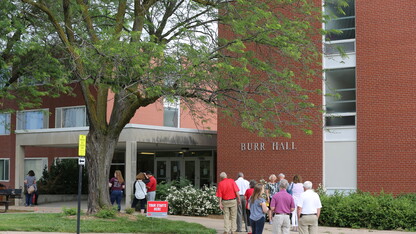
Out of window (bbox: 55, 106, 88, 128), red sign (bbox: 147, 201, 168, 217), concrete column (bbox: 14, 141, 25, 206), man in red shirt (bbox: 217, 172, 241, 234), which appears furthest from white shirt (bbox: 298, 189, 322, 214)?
window (bbox: 55, 106, 88, 128)

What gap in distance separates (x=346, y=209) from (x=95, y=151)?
26.6 feet

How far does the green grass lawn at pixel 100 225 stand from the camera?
16.7m

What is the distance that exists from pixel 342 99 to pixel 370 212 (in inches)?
223

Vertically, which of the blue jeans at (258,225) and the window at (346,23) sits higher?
the window at (346,23)

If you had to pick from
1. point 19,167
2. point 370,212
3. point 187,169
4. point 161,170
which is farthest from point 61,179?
point 370,212

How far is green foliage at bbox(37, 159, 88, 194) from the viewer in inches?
1318

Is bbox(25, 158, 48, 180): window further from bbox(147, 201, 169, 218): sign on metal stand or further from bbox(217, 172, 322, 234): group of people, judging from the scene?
bbox(217, 172, 322, 234): group of people

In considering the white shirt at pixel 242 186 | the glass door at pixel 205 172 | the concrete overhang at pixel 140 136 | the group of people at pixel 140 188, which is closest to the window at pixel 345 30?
the concrete overhang at pixel 140 136

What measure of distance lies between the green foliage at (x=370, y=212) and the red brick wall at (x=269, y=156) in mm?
3653

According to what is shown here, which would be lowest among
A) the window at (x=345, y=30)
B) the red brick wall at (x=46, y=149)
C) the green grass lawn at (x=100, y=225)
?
the green grass lawn at (x=100, y=225)

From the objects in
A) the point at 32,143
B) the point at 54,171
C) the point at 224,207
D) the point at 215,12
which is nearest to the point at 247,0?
the point at 215,12

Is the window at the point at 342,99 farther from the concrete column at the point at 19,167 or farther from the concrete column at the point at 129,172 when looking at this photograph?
the concrete column at the point at 19,167

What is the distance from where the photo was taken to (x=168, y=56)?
15.1m

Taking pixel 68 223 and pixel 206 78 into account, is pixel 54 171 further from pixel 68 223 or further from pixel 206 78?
pixel 206 78
